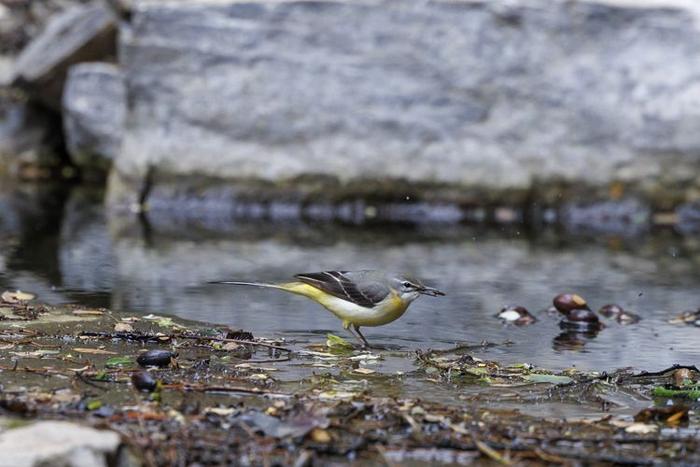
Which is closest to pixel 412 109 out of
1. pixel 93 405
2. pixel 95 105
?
pixel 95 105

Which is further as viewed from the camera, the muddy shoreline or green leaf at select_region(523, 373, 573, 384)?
green leaf at select_region(523, 373, 573, 384)

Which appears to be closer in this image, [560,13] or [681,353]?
[681,353]

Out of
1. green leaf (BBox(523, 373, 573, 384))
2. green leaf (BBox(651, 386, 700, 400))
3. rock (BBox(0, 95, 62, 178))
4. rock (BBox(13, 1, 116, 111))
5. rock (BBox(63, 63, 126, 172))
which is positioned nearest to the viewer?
green leaf (BBox(651, 386, 700, 400))

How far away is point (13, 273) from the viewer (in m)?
8.03

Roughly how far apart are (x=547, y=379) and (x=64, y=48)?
43.6 feet

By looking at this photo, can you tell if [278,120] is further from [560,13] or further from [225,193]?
[560,13]

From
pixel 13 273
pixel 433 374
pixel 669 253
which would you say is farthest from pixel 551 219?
pixel 433 374

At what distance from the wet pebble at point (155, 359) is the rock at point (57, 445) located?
3.94 feet

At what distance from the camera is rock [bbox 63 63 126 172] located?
51.5 ft

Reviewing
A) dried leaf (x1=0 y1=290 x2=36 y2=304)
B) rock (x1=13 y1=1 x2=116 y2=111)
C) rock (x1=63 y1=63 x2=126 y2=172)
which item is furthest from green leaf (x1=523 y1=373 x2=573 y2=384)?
rock (x1=13 y1=1 x2=116 y2=111)

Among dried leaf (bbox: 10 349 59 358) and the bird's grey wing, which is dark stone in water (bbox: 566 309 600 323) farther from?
dried leaf (bbox: 10 349 59 358)

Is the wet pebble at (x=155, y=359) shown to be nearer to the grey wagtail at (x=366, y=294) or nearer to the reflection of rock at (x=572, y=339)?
the grey wagtail at (x=366, y=294)

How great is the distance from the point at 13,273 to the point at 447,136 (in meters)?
5.75

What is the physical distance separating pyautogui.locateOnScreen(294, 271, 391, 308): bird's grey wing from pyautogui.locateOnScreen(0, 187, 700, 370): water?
11.9 inches
